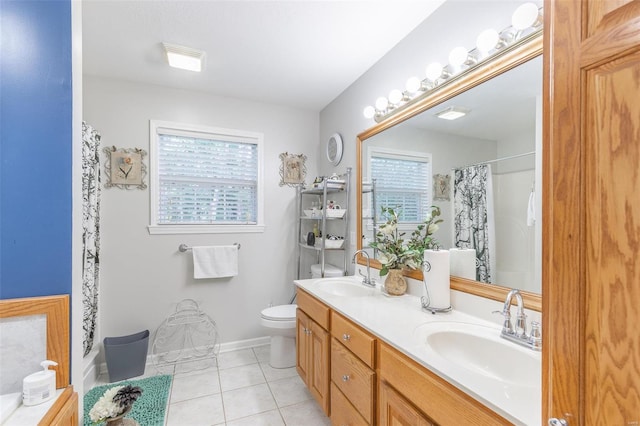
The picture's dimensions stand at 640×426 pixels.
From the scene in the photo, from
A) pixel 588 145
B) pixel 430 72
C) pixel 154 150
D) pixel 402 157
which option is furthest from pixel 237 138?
pixel 588 145

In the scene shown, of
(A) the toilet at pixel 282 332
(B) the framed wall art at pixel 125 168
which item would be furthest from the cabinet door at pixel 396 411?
(B) the framed wall art at pixel 125 168

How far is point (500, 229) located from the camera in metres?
1.31

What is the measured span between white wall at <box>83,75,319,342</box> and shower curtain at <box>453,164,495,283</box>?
6.23 ft

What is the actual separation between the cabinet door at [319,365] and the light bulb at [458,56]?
1608mm

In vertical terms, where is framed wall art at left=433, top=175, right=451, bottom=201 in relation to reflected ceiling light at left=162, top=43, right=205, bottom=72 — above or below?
below

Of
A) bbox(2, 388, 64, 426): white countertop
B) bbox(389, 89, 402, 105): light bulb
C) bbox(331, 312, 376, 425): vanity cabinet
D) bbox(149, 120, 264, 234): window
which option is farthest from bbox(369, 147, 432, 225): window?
bbox(2, 388, 64, 426): white countertop

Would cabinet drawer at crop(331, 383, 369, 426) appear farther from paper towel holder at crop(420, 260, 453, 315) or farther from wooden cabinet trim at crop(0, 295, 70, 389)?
wooden cabinet trim at crop(0, 295, 70, 389)

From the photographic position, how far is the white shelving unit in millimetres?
2547

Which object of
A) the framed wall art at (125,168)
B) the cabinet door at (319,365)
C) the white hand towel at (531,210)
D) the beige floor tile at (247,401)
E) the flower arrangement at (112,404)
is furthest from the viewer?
the framed wall art at (125,168)

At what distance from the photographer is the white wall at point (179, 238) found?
2475mm

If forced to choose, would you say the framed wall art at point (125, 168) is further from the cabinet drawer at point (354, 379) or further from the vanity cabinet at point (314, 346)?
the cabinet drawer at point (354, 379)

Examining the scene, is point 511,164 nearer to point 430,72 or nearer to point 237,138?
point 430,72

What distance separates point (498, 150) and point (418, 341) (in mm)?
925

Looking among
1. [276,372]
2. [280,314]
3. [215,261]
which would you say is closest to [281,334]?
[280,314]
